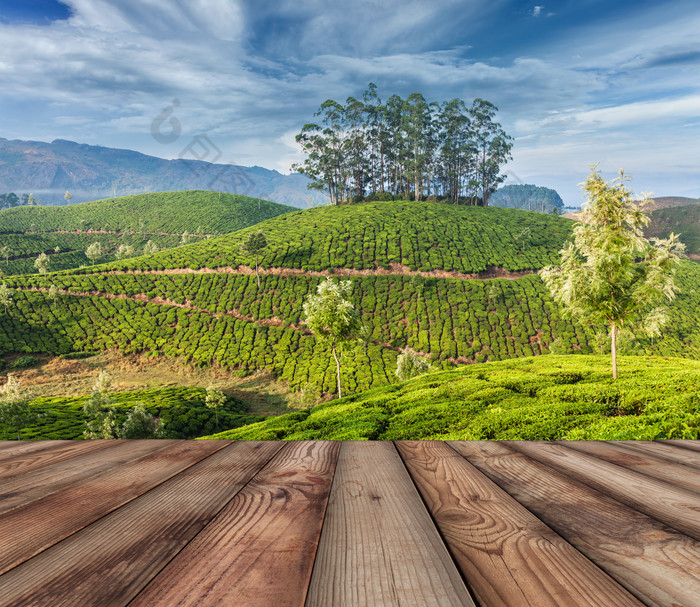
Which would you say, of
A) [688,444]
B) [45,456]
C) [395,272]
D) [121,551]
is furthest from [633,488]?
[395,272]

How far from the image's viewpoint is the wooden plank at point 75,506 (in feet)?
3.71

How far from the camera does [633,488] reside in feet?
5.18

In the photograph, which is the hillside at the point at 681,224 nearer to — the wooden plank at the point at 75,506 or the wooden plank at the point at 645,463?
the wooden plank at the point at 645,463

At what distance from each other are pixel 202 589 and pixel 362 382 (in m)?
31.3

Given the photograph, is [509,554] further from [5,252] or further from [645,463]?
[5,252]

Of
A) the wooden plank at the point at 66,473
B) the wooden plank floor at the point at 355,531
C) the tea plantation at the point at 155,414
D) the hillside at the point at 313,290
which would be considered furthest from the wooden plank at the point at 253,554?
the hillside at the point at 313,290

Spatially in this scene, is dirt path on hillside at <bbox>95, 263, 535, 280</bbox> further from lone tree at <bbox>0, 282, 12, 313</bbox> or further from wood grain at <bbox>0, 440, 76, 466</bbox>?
wood grain at <bbox>0, 440, 76, 466</bbox>

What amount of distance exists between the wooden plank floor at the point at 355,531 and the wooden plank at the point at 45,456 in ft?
0.09

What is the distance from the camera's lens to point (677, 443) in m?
2.52

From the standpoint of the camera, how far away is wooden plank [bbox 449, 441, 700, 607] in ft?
2.89

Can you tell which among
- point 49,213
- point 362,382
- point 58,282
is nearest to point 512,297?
point 362,382

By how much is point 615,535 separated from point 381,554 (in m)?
0.83

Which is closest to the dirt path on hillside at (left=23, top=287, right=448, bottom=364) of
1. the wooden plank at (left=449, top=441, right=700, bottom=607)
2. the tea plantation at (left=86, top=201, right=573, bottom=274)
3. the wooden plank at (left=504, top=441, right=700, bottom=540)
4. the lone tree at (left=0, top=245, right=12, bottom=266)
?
the tea plantation at (left=86, top=201, right=573, bottom=274)

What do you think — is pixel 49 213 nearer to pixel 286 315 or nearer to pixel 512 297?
pixel 286 315
